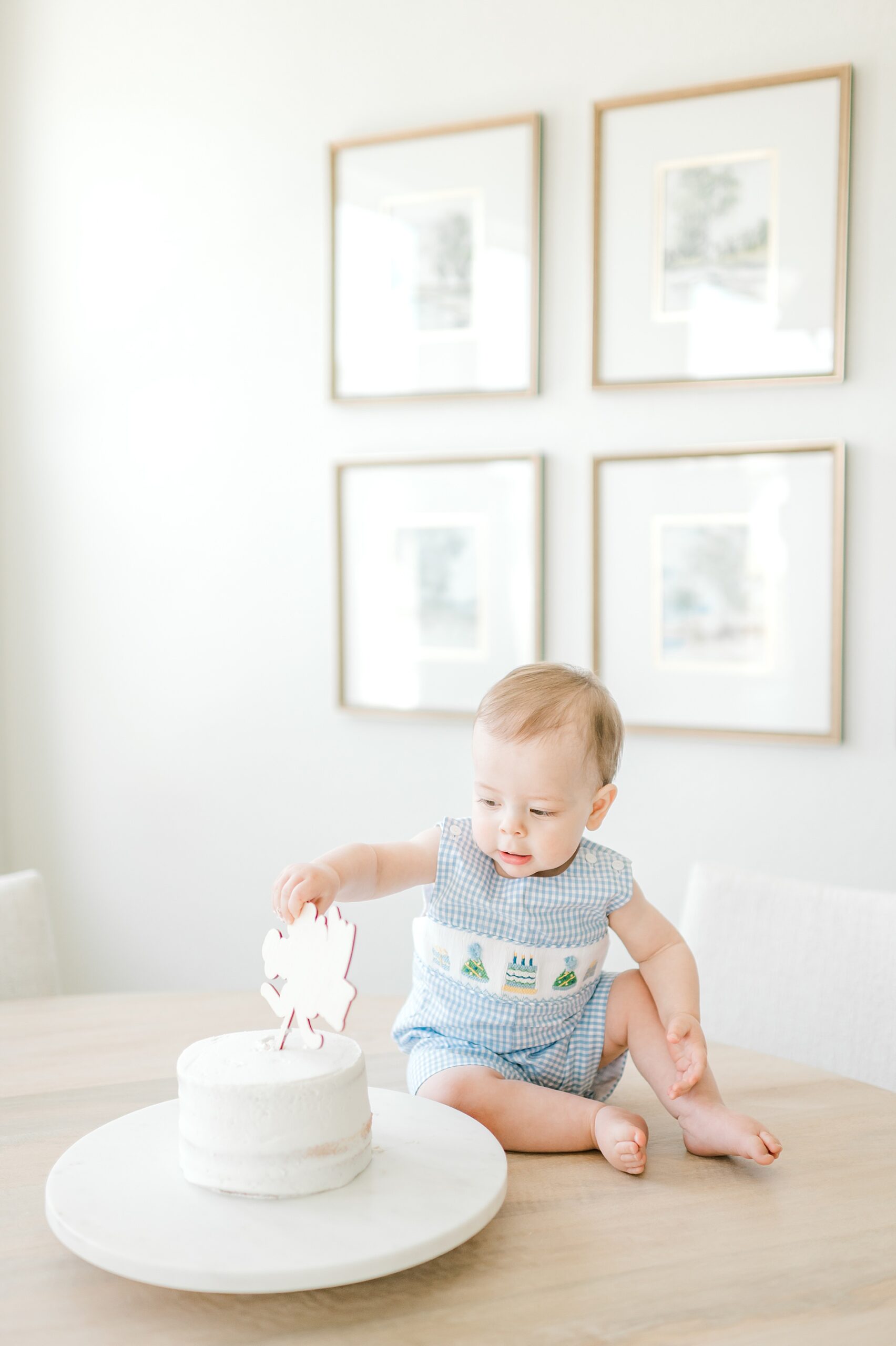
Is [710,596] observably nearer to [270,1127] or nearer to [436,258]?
[436,258]

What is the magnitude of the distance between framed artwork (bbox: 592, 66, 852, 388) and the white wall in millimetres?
46

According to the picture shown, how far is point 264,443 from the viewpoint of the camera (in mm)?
2520

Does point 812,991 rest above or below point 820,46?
below

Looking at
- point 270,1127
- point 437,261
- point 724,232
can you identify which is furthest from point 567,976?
point 437,261

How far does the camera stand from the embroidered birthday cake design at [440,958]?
115 cm

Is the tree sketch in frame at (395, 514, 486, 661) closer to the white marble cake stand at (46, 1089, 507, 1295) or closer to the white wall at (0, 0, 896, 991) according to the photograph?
the white wall at (0, 0, 896, 991)

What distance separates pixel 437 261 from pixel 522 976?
1.64 metres

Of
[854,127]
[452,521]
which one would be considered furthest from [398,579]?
[854,127]

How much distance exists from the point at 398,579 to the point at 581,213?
796 millimetres

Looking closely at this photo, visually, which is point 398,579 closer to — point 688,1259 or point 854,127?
point 854,127

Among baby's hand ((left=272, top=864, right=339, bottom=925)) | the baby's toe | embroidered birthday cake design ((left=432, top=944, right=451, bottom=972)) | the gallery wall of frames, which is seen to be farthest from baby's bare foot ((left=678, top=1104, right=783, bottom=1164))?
the gallery wall of frames

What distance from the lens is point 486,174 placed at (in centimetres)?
226

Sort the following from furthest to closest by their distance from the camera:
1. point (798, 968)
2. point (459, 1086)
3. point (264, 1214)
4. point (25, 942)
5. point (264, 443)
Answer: point (264, 443) → point (25, 942) → point (798, 968) → point (459, 1086) → point (264, 1214)

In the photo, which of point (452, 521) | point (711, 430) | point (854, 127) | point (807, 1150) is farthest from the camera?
point (452, 521)
